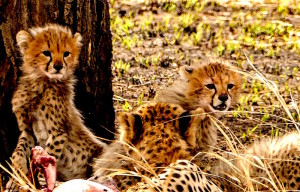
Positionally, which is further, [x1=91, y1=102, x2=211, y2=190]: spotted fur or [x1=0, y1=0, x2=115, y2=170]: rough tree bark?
[x1=0, y1=0, x2=115, y2=170]: rough tree bark

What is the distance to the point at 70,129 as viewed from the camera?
484cm

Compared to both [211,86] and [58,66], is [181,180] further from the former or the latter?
[211,86]

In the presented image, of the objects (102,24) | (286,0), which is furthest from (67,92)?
(286,0)

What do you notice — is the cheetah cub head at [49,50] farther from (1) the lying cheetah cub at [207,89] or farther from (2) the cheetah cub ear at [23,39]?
(1) the lying cheetah cub at [207,89]

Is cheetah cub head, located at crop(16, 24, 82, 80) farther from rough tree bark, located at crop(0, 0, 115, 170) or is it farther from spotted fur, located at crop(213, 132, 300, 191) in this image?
spotted fur, located at crop(213, 132, 300, 191)

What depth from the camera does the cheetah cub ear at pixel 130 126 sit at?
13.3 feet

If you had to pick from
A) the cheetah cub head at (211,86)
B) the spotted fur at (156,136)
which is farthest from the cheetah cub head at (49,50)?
the cheetah cub head at (211,86)

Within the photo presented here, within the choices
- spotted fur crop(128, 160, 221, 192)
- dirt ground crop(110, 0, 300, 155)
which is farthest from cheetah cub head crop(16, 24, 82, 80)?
dirt ground crop(110, 0, 300, 155)

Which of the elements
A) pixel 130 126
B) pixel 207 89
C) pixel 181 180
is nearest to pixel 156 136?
pixel 130 126

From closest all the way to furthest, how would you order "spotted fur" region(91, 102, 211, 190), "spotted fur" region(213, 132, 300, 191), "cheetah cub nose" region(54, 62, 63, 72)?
"spotted fur" region(91, 102, 211, 190), "spotted fur" region(213, 132, 300, 191), "cheetah cub nose" region(54, 62, 63, 72)

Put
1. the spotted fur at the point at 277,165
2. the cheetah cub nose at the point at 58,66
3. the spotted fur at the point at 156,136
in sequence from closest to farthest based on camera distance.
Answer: the spotted fur at the point at 156,136, the spotted fur at the point at 277,165, the cheetah cub nose at the point at 58,66

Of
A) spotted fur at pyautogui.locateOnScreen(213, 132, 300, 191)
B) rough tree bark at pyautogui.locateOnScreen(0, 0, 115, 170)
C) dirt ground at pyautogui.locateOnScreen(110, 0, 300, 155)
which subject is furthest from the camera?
dirt ground at pyautogui.locateOnScreen(110, 0, 300, 155)

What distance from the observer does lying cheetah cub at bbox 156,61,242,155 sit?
16.9 ft

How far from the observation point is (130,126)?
4.07m
